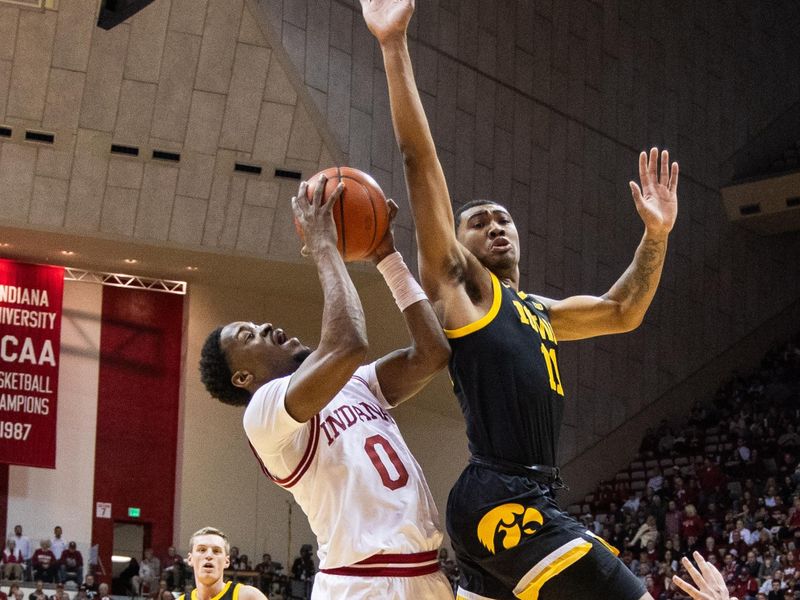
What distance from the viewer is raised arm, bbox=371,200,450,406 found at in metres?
4.51

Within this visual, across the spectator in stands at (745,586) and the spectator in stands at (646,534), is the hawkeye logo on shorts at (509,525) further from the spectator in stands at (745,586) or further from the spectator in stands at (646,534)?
the spectator in stands at (646,534)

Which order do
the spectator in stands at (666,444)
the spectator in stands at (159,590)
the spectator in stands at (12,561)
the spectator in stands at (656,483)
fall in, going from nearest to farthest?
the spectator in stands at (159,590), the spectator in stands at (12,561), the spectator in stands at (656,483), the spectator in stands at (666,444)

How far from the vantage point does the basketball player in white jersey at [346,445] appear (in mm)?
4230

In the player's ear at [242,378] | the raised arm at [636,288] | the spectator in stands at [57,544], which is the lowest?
the spectator in stands at [57,544]

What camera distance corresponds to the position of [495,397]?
4473mm

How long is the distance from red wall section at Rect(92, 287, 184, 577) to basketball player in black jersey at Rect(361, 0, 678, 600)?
19.0 metres

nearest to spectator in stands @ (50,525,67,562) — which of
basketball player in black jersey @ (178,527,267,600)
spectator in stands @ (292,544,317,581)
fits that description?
spectator in stands @ (292,544,317,581)

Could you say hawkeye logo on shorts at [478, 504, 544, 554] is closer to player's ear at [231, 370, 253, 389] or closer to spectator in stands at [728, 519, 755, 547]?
player's ear at [231, 370, 253, 389]

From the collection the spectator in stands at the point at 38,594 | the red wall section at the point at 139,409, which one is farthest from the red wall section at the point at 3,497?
the spectator in stands at the point at 38,594

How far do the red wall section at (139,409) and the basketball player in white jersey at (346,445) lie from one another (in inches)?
747

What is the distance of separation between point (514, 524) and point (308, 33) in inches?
666

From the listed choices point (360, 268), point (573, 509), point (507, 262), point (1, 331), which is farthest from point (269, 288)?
point (507, 262)

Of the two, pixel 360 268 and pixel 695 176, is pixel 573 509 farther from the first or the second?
pixel 695 176

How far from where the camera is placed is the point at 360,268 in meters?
21.8
